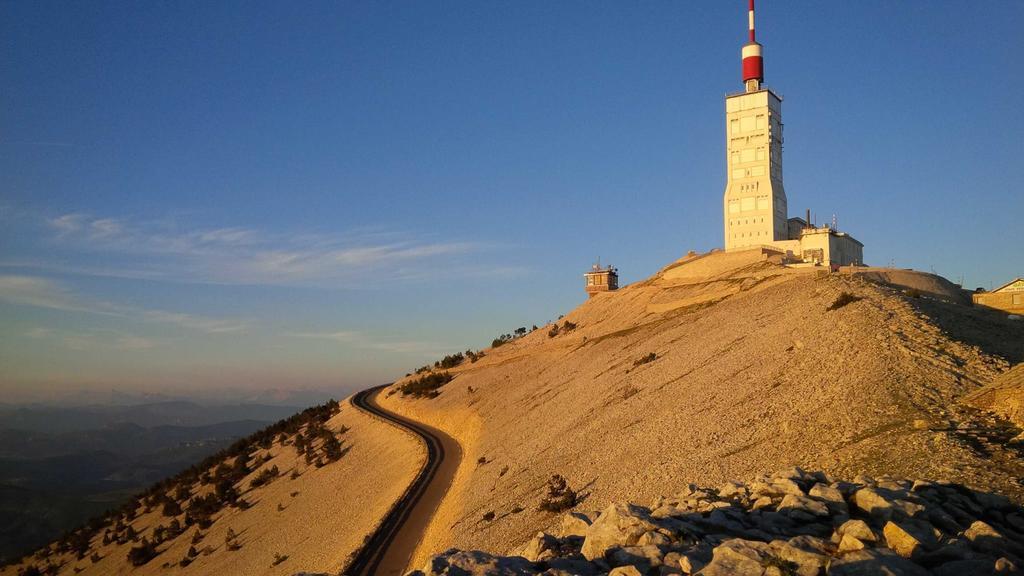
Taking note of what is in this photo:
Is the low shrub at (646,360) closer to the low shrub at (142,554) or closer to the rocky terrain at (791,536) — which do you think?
the rocky terrain at (791,536)

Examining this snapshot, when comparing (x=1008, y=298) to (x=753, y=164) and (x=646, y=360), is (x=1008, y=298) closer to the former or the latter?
(x=646, y=360)

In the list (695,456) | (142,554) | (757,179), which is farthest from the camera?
(757,179)

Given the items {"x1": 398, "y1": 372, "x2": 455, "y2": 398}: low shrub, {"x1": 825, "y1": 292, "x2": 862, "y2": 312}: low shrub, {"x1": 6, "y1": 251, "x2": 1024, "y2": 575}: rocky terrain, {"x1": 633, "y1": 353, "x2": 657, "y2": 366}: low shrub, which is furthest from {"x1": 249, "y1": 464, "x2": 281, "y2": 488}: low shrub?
{"x1": 825, "y1": 292, "x2": 862, "y2": 312}: low shrub

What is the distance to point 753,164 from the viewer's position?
71.1 meters

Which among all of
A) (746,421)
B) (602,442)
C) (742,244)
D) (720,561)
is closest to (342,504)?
(602,442)

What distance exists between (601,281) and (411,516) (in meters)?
56.4

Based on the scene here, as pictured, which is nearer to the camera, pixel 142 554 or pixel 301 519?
pixel 301 519

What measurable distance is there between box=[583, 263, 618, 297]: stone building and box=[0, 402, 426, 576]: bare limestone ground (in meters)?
37.9

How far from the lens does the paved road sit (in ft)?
75.0

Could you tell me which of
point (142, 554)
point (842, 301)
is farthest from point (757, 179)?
point (142, 554)

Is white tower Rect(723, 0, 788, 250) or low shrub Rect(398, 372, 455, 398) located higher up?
white tower Rect(723, 0, 788, 250)

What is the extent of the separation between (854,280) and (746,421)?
813 inches

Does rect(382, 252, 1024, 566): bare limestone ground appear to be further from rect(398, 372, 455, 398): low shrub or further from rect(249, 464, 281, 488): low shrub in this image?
rect(249, 464, 281, 488): low shrub

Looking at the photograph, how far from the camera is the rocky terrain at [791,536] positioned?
30.2 feet
